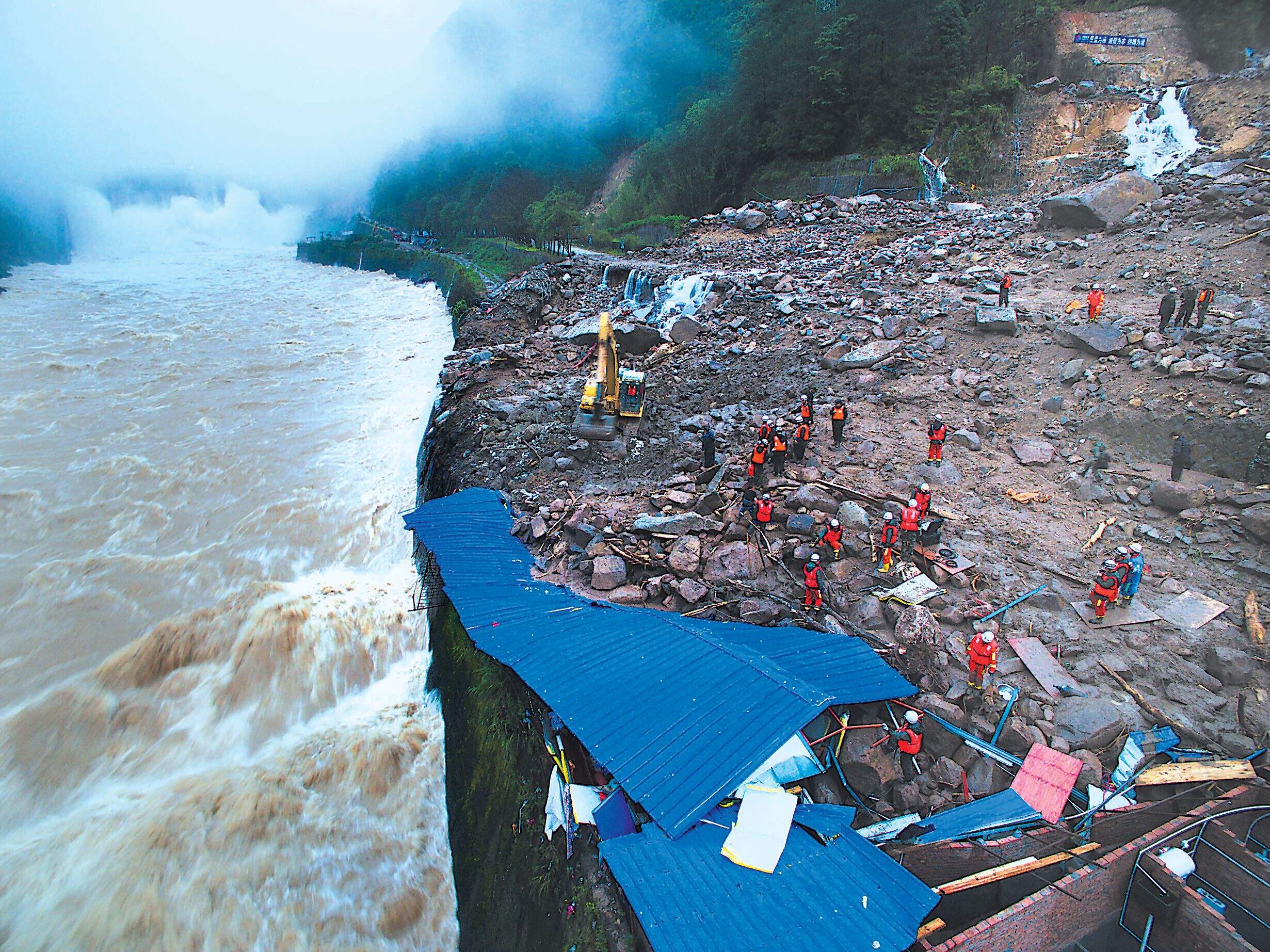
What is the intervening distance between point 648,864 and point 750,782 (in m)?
1.18

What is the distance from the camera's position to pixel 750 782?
5625mm

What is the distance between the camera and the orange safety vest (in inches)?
262

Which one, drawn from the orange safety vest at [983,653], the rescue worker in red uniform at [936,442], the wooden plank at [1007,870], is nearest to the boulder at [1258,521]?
the rescue worker in red uniform at [936,442]

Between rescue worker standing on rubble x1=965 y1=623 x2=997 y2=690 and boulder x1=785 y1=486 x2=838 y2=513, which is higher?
boulder x1=785 y1=486 x2=838 y2=513

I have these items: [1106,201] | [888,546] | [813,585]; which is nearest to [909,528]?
[888,546]

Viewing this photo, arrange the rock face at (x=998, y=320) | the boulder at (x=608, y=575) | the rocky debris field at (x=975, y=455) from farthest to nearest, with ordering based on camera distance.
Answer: the rock face at (x=998, y=320)
the boulder at (x=608, y=575)
the rocky debris field at (x=975, y=455)

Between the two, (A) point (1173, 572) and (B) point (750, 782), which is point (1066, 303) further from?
(B) point (750, 782)

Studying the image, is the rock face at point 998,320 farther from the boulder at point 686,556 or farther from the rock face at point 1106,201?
the boulder at point 686,556

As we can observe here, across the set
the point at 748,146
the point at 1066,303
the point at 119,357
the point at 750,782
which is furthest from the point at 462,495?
the point at 748,146

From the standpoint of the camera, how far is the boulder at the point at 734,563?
9.09 m

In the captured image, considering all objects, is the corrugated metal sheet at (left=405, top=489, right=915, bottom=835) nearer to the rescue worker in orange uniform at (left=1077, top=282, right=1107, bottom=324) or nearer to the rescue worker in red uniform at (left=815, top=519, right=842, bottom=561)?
the rescue worker in red uniform at (left=815, top=519, right=842, bottom=561)

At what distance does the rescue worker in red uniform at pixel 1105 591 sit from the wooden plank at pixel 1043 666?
0.93m

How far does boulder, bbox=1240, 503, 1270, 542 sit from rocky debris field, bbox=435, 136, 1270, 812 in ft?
0.13

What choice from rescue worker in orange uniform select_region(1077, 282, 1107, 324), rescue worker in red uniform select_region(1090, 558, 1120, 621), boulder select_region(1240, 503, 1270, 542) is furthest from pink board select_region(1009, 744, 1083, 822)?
rescue worker in orange uniform select_region(1077, 282, 1107, 324)
